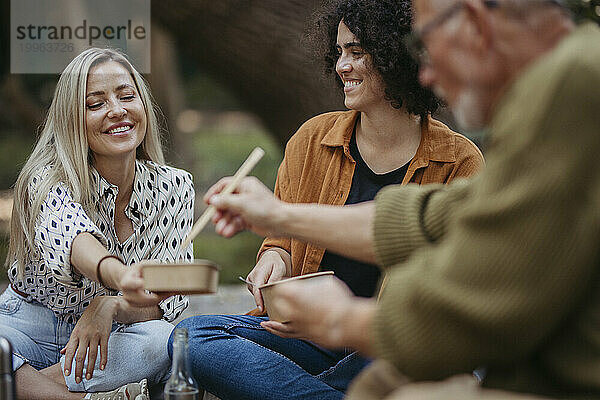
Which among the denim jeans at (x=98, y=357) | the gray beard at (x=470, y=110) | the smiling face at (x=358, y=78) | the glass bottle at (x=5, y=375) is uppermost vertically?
the gray beard at (x=470, y=110)

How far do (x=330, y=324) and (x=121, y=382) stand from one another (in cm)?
153

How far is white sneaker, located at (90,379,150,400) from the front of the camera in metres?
2.73

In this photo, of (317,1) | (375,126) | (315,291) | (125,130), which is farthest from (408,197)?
(317,1)

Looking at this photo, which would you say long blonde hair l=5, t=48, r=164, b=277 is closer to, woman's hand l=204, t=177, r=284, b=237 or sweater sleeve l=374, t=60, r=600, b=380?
woman's hand l=204, t=177, r=284, b=237

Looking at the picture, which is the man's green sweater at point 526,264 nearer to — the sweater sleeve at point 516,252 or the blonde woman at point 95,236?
the sweater sleeve at point 516,252

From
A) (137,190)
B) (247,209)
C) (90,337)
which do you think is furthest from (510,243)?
(137,190)

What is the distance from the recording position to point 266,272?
2.61 meters

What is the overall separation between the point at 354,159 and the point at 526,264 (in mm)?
1620

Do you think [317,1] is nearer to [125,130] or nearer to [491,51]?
[125,130]

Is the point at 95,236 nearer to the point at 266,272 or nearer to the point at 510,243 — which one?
the point at 266,272

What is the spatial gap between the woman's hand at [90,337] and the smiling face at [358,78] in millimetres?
1052

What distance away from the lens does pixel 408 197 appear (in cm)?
157

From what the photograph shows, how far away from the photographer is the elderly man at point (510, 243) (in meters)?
1.16

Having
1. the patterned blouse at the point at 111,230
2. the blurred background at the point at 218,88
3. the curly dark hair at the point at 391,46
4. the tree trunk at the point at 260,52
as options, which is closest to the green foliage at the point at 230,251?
the blurred background at the point at 218,88
